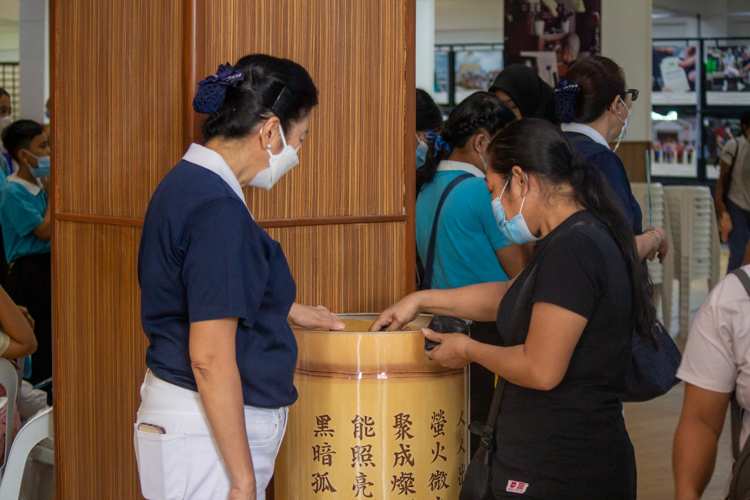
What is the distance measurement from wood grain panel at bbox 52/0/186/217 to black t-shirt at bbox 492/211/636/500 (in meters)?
0.85

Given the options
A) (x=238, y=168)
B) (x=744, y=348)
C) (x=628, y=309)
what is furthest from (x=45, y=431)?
(x=744, y=348)

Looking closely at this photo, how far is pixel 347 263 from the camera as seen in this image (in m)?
2.00

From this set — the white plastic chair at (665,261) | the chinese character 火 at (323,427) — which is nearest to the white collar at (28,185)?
the chinese character 火 at (323,427)

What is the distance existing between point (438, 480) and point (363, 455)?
0.18 meters

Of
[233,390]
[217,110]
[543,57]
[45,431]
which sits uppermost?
[543,57]

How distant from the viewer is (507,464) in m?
1.56

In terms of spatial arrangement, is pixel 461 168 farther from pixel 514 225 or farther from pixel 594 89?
pixel 514 225

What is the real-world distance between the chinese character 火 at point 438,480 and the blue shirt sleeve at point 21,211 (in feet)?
9.12

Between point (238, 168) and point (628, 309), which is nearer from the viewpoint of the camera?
point (238, 168)

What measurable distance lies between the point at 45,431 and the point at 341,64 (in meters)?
1.30

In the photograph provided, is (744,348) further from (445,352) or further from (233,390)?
(233,390)

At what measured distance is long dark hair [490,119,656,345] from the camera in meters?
1.57

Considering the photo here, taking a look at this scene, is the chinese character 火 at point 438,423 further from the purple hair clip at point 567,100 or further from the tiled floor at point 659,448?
the tiled floor at point 659,448

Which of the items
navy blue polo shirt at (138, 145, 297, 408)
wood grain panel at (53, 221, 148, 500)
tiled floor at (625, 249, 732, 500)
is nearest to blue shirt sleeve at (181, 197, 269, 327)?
navy blue polo shirt at (138, 145, 297, 408)
